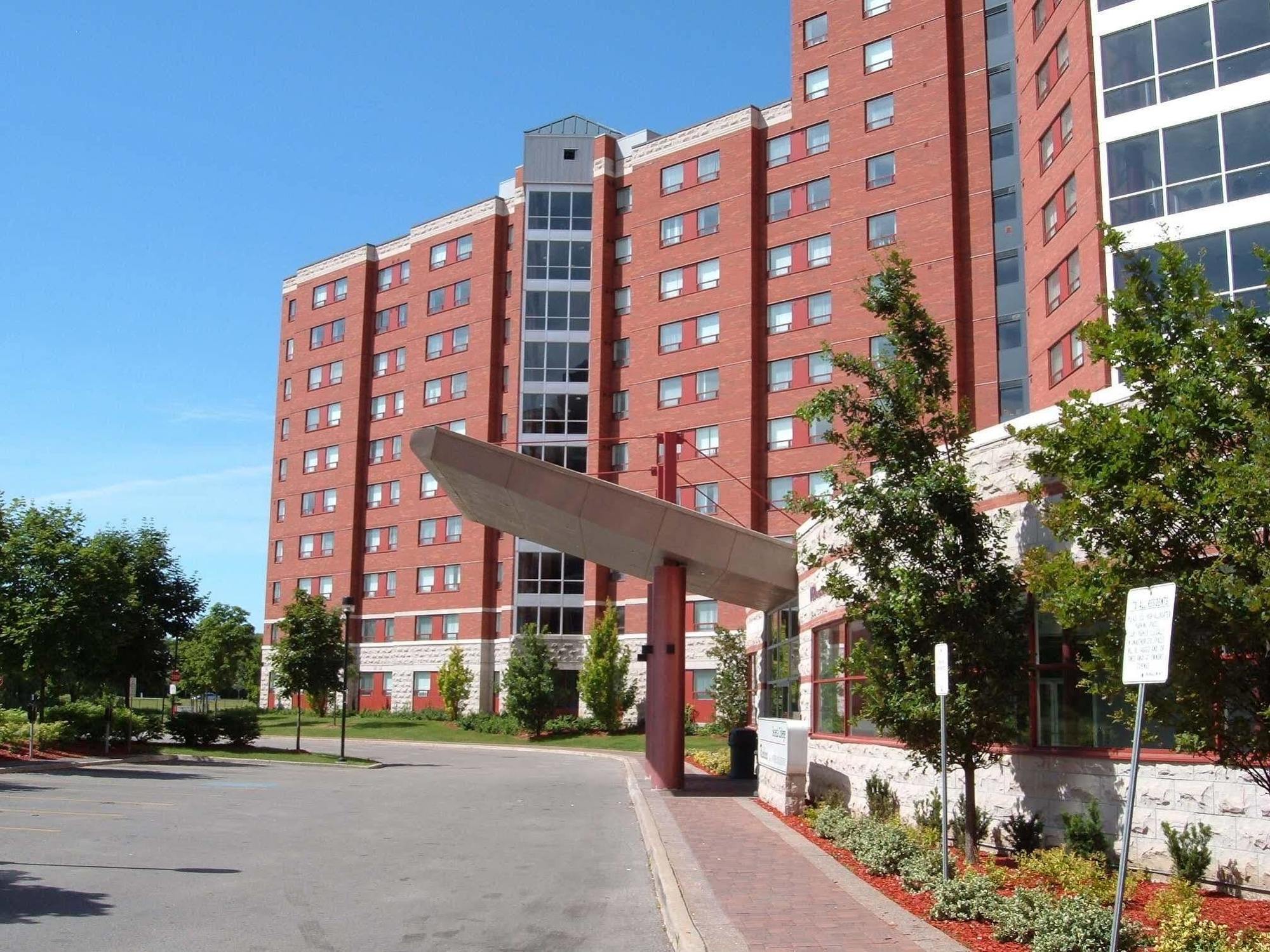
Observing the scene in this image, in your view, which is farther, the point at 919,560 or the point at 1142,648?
the point at 919,560

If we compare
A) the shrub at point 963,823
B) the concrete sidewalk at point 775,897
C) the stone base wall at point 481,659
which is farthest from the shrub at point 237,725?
the shrub at point 963,823

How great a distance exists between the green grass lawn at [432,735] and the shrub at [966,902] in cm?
3143

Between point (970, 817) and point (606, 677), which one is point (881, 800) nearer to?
point (970, 817)

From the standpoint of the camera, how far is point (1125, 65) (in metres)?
28.7

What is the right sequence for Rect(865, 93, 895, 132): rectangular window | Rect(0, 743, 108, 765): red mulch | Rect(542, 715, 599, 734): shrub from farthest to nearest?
Rect(542, 715, 599, 734): shrub → Rect(865, 93, 895, 132): rectangular window → Rect(0, 743, 108, 765): red mulch

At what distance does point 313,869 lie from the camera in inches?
527

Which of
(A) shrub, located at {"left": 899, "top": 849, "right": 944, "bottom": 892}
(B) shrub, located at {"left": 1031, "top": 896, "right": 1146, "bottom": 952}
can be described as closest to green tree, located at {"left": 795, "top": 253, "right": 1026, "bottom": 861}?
(A) shrub, located at {"left": 899, "top": 849, "right": 944, "bottom": 892}

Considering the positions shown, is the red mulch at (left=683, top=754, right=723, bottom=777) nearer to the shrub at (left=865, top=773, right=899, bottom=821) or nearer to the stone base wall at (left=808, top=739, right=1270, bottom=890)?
the shrub at (left=865, top=773, right=899, bottom=821)

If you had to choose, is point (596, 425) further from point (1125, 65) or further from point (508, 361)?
point (1125, 65)

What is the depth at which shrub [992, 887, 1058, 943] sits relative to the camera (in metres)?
8.94

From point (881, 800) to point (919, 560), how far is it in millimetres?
5320

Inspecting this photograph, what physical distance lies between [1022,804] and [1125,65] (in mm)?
21750

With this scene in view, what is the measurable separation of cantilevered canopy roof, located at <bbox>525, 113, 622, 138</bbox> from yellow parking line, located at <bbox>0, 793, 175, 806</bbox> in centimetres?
5323

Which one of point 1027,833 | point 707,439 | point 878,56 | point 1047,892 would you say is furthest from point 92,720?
point 878,56
